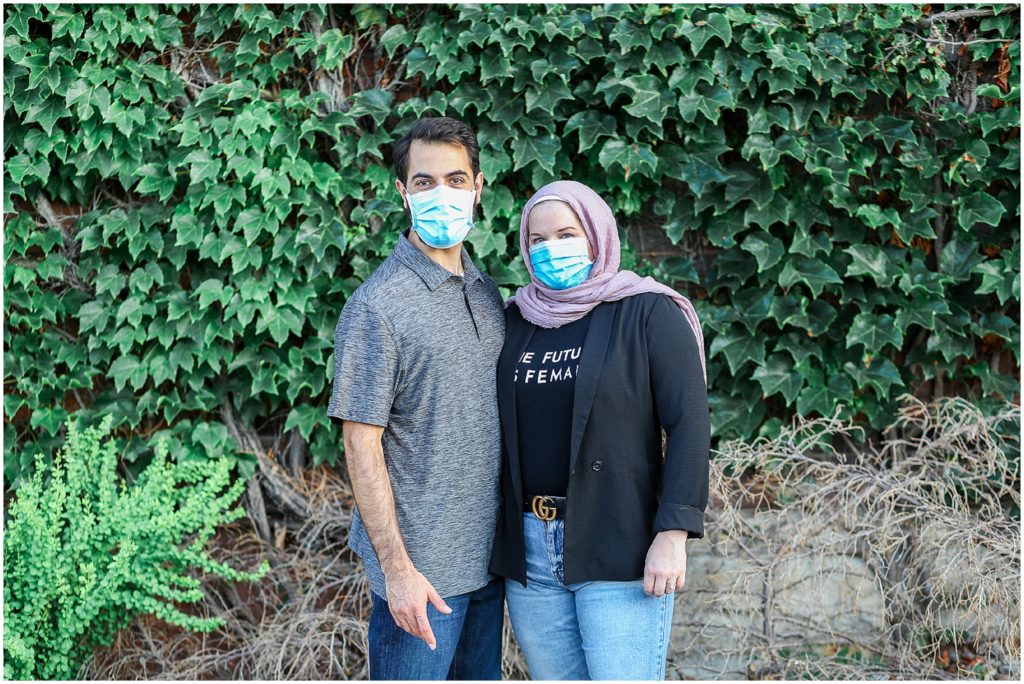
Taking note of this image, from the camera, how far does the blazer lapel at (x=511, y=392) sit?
2.05 metres

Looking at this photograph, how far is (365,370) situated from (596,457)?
23.9 inches

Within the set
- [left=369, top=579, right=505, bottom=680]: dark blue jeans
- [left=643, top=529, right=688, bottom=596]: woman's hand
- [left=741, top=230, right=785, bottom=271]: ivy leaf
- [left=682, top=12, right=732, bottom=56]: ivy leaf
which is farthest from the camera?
[left=741, top=230, right=785, bottom=271]: ivy leaf

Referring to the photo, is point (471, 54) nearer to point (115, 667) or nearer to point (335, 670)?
point (335, 670)

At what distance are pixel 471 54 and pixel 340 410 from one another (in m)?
2.02

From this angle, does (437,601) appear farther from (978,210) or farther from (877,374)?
(978,210)

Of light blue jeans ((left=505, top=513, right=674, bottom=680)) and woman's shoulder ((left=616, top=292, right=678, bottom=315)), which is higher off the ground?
woman's shoulder ((left=616, top=292, right=678, bottom=315))

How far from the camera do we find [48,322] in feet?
11.9

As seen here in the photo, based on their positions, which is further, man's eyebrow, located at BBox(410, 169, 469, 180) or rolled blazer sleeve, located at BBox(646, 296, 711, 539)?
man's eyebrow, located at BBox(410, 169, 469, 180)

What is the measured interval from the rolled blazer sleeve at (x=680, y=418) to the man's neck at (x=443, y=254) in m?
0.58

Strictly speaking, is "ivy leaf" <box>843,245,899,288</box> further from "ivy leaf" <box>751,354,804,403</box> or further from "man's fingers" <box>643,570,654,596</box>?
"man's fingers" <box>643,570,654,596</box>

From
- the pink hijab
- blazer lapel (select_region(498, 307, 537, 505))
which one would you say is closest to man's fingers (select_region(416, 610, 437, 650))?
blazer lapel (select_region(498, 307, 537, 505))

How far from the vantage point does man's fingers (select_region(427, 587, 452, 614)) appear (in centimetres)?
202

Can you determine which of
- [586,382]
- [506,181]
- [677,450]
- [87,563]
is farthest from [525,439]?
[87,563]

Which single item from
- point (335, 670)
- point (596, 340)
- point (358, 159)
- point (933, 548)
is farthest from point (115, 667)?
point (933, 548)
